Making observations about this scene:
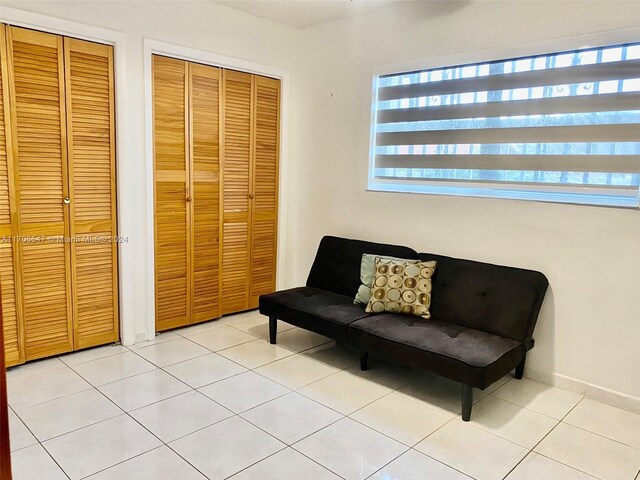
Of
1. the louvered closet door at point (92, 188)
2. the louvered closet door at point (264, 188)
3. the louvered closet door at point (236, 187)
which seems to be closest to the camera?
the louvered closet door at point (92, 188)

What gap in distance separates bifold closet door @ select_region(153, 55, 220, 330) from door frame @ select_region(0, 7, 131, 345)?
226 mm

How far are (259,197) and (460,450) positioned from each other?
2.68 metres

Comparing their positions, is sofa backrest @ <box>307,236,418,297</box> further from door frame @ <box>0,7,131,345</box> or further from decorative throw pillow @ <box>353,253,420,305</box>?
door frame @ <box>0,7,131,345</box>

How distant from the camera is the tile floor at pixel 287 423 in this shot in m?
2.12

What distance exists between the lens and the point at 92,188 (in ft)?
10.6

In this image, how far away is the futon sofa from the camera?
2.56m

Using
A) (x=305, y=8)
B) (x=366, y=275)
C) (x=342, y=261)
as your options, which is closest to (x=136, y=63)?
(x=305, y=8)

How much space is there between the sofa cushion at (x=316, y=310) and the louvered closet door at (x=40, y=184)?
139 centimetres

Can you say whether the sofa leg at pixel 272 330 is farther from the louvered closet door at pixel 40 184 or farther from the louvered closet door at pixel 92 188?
the louvered closet door at pixel 40 184

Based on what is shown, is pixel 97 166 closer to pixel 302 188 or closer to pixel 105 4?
pixel 105 4

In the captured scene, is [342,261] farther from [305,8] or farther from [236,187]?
[305,8]

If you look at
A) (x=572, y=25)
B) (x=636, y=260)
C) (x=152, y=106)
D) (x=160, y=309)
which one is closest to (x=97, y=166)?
(x=152, y=106)

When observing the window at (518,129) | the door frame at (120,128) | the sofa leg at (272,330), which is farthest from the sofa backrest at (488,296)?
the door frame at (120,128)

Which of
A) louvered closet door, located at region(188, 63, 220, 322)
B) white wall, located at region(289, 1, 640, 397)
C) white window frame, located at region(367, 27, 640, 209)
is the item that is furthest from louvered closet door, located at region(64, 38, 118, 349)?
white window frame, located at region(367, 27, 640, 209)
